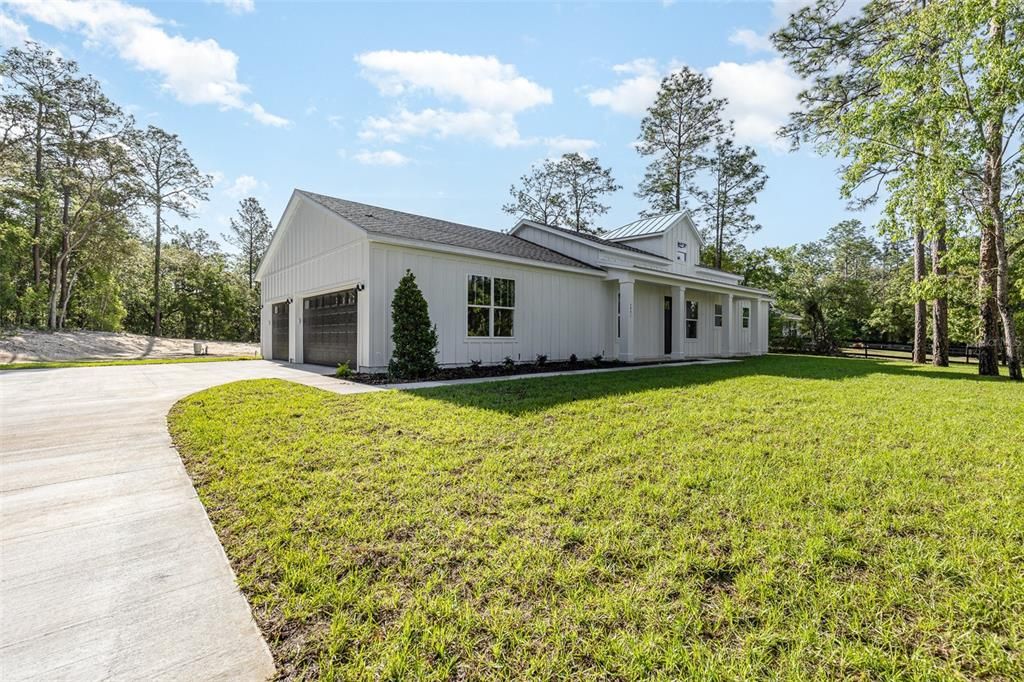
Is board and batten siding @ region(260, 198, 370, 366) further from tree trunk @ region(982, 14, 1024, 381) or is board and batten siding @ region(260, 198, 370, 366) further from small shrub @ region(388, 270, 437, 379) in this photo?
tree trunk @ region(982, 14, 1024, 381)

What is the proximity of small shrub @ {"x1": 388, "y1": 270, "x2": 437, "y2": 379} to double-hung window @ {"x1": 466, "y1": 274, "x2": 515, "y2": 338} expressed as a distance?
171 centimetres

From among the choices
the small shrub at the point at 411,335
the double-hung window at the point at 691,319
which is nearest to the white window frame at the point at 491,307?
the small shrub at the point at 411,335

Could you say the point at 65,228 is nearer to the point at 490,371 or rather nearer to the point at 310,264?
the point at 310,264

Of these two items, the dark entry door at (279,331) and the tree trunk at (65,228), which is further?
the tree trunk at (65,228)

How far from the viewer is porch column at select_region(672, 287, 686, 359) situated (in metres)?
14.6

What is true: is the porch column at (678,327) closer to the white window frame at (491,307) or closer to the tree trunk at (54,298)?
the white window frame at (491,307)

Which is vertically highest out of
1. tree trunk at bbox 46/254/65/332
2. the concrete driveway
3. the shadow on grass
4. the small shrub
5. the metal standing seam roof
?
the metal standing seam roof

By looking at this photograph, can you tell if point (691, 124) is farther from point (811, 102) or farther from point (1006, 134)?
point (1006, 134)

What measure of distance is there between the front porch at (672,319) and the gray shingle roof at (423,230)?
1.82 m

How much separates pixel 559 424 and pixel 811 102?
1770cm

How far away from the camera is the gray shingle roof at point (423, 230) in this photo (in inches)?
391

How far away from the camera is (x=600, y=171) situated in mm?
27781

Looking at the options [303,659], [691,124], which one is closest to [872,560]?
[303,659]

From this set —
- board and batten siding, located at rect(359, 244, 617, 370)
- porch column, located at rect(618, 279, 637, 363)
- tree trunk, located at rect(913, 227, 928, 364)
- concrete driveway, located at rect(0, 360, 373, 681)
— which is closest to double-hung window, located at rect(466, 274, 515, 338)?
board and batten siding, located at rect(359, 244, 617, 370)
